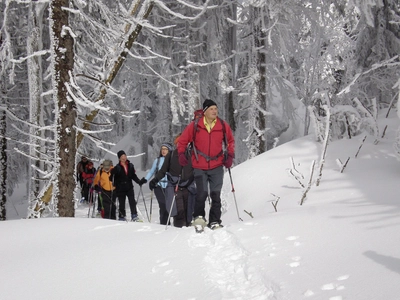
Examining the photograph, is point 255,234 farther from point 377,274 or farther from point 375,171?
point 375,171

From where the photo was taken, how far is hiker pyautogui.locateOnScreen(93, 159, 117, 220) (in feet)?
32.4

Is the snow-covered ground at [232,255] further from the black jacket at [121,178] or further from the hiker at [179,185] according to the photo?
the black jacket at [121,178]

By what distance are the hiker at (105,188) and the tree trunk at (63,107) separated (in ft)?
11.0

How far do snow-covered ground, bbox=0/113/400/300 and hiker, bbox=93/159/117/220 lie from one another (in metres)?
4.27

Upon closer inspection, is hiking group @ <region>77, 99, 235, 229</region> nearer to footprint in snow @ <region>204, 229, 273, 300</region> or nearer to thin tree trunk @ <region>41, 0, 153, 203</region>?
footprint in snow @ <region>204, 229, 273, 300</region>

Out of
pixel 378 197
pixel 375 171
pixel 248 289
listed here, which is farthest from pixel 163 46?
pixel 248 289

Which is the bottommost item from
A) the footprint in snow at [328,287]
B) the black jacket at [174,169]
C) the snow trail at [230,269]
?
the snow trail at [230,269]

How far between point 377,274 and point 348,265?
29 centimetres

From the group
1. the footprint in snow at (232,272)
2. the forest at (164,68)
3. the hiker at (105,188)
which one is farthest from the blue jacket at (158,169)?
the footprint in snow at (232,272)

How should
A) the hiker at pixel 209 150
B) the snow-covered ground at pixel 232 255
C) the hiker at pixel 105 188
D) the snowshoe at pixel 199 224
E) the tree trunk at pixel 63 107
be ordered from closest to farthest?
the snow-covered ground at pixel 232 255, the snowshoe at pixel 199 224, the hiker at pixel 209 150, the tree trunk at pixel 63 107, the hiker at pixel 105 188

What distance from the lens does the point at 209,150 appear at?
18.5ft

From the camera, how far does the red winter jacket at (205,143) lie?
563 centimetres

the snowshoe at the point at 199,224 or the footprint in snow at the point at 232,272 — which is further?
the snowshoe at the point at 199,224

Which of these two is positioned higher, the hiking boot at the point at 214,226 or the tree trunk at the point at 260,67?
the tree trunk at the point at 260,67
